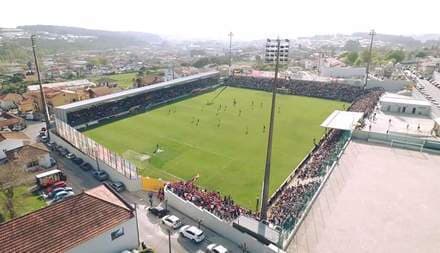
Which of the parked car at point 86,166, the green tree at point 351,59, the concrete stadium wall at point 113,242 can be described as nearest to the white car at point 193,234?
the concrete stadium wall at point 113,242

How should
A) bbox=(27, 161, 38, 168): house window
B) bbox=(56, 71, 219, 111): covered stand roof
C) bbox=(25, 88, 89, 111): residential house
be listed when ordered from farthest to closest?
bbox=(25, 88, 89, 111): residential house → bbox=(56, 71, 219, 111): covered stand roof → bbox=(27, 161, 38, 168): house window

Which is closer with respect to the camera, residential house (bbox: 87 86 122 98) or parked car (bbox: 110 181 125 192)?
parked car (bbox: 110 181 125 192)

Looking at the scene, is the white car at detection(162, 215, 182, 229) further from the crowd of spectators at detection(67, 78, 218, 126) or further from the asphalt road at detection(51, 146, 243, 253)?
the crowd of spectators at detection(67, 78, 218, 126)

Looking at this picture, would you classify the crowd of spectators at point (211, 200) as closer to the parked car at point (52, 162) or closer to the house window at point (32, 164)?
the parked car at point (52, 162)

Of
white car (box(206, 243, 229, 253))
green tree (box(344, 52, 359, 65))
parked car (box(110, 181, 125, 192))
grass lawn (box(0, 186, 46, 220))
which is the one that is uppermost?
green tree (box(344, 52, 359, 65))

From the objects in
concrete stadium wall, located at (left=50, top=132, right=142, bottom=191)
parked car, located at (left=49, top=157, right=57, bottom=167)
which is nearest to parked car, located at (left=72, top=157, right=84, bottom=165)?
concrete stadium wall, located at (left=50, top=132, right=142, bottom=191)

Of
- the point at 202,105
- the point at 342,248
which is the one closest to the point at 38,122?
Result: the point at 202,105

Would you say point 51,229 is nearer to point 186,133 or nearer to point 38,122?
point 186,133
